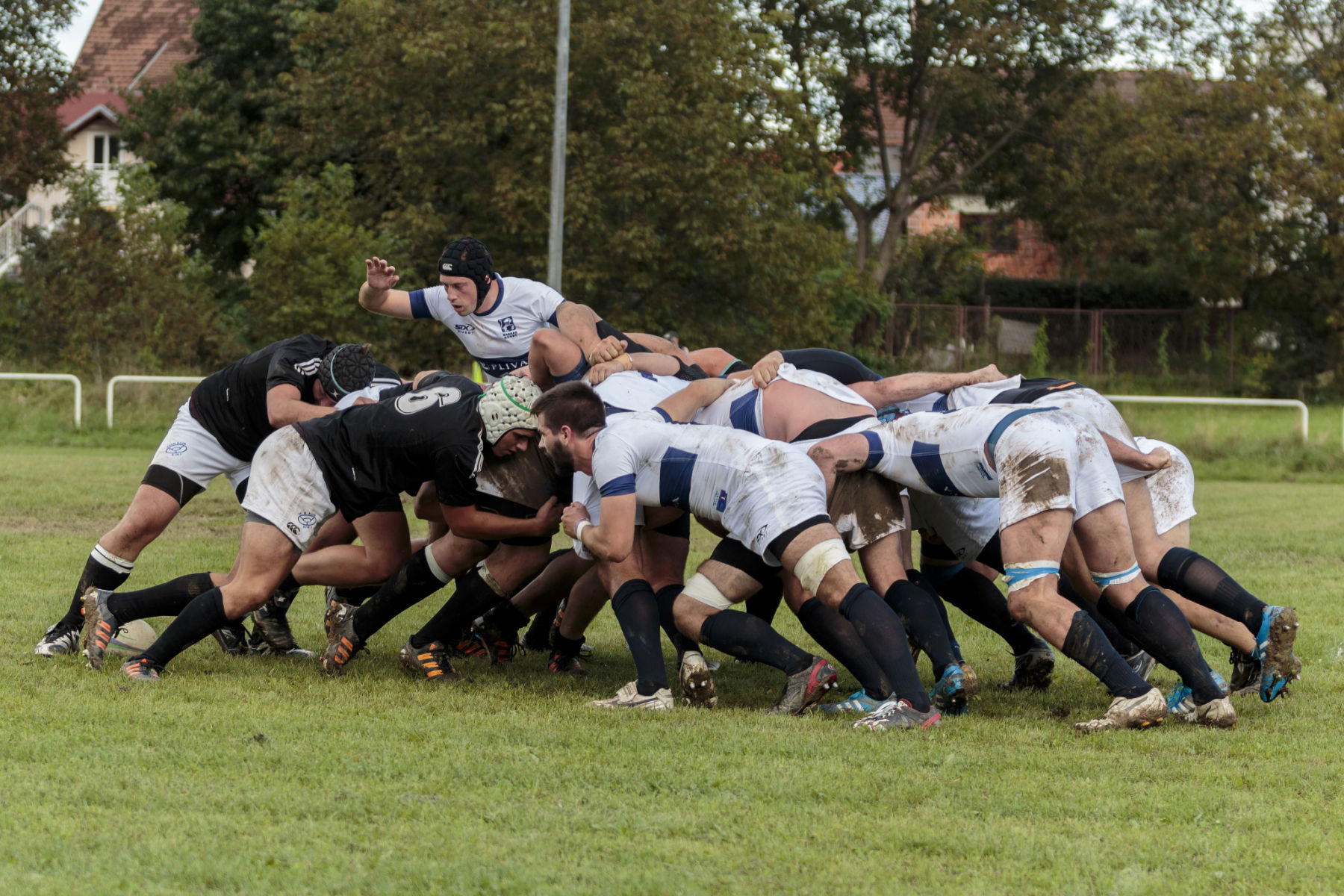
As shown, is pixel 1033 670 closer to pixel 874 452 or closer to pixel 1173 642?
pixel 1173 642

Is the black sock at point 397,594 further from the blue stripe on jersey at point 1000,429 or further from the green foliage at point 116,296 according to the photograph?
the green foliage at point 116,296

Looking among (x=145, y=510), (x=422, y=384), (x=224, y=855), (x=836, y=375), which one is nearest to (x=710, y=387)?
(x=836, y=375)

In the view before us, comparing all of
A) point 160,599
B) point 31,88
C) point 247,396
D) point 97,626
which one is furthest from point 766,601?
point 31,88

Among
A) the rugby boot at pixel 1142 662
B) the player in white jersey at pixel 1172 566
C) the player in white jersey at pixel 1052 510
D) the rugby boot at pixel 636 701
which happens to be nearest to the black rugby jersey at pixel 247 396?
the rugby boot at pixel 636 701

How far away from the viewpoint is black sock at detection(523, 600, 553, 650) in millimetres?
7664

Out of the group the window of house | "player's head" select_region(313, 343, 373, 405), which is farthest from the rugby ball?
the window of house

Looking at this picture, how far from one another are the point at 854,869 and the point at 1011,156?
3736 centimetres

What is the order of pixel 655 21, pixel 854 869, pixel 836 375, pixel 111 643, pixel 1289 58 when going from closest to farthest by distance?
pixel 854 869
pixel 111 643
pixel 836 375
pixel 655 21
pixel 1289 58

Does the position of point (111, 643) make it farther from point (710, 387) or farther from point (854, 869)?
point (854, 869)

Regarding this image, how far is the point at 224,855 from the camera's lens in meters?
3.85

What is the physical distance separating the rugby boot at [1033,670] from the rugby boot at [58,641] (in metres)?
4.60

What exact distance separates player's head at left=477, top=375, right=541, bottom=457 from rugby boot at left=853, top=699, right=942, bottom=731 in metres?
1.97

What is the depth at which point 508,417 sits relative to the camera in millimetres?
6215

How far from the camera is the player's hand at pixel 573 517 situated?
5.99 metres
